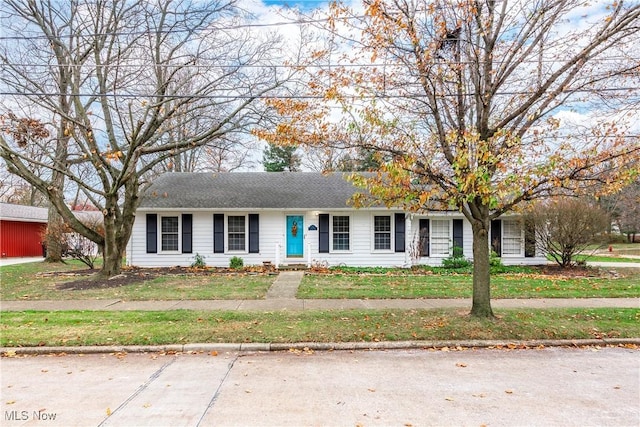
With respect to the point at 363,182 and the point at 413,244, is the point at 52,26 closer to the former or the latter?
the point at 363,182

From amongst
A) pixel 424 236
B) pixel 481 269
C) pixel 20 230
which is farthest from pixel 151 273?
pixel 20 230

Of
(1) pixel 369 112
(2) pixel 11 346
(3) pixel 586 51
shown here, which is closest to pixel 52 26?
(2) pixel 11 346

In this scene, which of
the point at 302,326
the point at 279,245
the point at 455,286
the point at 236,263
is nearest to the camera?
the point at 302,326

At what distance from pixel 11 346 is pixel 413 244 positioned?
47.2 feet

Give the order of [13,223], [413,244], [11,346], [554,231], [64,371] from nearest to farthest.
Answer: [64,371]
[11,346]
[554,231]
[413,244]
[13,223]

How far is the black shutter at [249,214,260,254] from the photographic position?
17.1 metres

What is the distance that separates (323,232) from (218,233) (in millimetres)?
4550

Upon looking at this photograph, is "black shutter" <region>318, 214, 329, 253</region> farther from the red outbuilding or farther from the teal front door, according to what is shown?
the red outbuilding

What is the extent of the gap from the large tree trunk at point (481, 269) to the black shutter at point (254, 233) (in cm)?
1099

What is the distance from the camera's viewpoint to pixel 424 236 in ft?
58.0

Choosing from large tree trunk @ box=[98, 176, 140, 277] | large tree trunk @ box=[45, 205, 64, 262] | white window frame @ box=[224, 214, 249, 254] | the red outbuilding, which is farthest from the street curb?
the red outbuilding

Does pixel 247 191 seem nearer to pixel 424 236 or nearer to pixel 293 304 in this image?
pixel 424 236

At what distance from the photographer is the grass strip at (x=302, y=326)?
6551 millimetres

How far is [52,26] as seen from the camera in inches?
524
